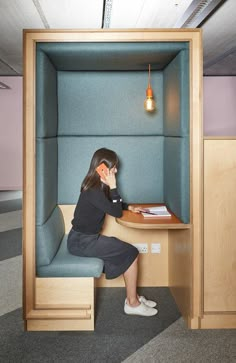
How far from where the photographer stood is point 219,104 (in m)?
8.89

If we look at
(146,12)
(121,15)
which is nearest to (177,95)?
(146,12)

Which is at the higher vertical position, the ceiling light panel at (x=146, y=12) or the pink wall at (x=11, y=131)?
the ceiling light panel at (x=146, y=12)

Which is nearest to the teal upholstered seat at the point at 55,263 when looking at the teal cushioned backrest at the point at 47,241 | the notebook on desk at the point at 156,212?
the teal cushioned backrest at the point at 47,241

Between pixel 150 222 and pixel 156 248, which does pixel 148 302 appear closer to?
pixel 156 248

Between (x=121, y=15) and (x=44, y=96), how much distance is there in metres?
2.54

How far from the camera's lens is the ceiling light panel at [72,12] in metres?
4.25

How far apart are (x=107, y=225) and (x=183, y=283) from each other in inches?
33.2

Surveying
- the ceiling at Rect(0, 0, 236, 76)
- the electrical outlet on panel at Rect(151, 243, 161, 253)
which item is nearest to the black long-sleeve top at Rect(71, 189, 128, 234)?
the electrical outlet on panel at Rect(151, 243, 161, 253)

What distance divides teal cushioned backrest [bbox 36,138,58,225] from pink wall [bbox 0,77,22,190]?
647 cm

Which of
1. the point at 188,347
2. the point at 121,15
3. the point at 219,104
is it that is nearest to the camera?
the point at 188,347

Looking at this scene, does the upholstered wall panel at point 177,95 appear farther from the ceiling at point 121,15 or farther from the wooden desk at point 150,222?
the ceiling at point 121,15

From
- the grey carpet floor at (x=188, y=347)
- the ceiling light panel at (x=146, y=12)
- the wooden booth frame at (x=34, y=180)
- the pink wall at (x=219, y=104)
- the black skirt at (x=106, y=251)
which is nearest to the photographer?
the grey carpet floor at (x=188, y=347)

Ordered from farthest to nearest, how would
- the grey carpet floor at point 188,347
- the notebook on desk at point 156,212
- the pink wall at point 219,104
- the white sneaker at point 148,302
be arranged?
the pink wall at point 219,104
the white sneaker at point 148,302
the notebook on desk at point 156,212
the grey carpet floor at point 188,347

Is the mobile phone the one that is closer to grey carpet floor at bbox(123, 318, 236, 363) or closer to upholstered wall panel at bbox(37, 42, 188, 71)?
upholstered wall panel at bbox(37, 42, 188, 71)
